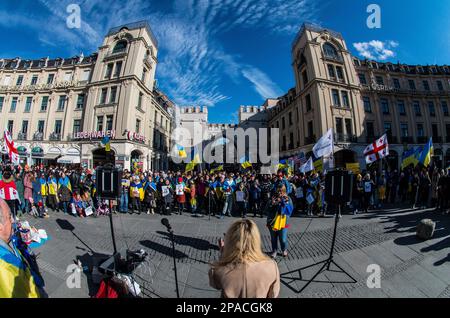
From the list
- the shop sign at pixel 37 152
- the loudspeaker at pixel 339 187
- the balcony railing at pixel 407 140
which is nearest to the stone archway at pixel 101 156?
the shop sign at pixel 37 152

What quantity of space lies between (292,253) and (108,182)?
501 centimetres

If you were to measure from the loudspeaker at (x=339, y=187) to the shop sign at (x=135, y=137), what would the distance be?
73.6 feet

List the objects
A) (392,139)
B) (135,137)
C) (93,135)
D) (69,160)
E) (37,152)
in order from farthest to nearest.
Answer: (392,139), (37,152), (135,137), (93,135), (69,160)

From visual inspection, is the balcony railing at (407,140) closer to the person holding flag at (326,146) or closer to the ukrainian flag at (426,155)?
the ukrainian flag at (426,155)

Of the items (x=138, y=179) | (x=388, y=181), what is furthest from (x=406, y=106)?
(x=138, y=179)

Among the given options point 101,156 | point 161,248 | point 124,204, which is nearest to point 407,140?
point 161,248

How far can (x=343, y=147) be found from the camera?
23375 millimetres

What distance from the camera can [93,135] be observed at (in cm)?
2253

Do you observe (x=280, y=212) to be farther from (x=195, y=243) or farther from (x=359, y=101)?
(x=359, y=101)

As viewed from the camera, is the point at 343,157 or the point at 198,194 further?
the point at 343,157

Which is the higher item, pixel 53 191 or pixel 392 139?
pixel 392 139

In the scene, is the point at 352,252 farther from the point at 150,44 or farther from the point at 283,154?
the point at 150,44

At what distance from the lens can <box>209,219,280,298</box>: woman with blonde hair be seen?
1.67 metres

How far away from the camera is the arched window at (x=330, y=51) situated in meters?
25.9
